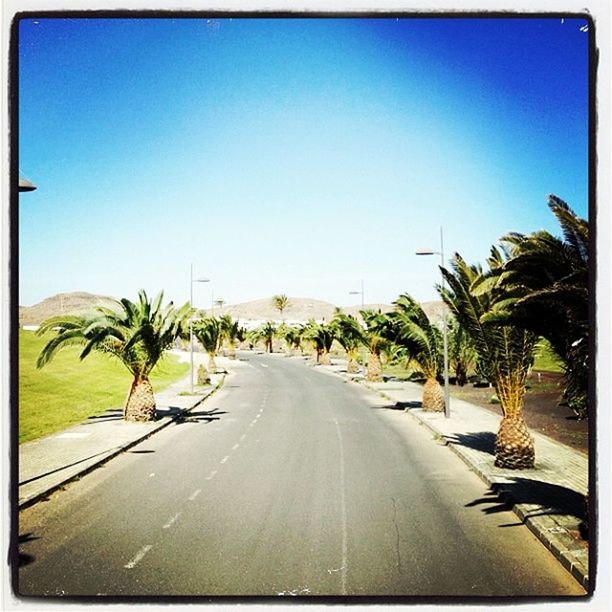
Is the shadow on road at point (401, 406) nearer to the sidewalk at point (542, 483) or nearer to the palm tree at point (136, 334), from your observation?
the sidewalk at point (542, 483)

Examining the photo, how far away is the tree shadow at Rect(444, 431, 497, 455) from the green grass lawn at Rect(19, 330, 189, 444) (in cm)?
1124

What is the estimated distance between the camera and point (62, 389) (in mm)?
24688

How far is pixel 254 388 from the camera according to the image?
34156mm

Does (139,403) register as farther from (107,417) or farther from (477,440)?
(477,440)

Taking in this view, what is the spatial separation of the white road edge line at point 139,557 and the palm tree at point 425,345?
51.2ft

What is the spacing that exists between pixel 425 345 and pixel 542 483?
11899 millimetres

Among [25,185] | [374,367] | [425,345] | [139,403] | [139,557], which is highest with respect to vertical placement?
[25,185]

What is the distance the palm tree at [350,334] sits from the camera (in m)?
35.9

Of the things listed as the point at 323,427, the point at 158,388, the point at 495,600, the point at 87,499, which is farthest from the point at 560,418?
the point at 158,388

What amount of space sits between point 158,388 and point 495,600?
30689mm

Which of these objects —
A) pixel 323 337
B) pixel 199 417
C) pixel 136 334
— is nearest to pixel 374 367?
pixel 199 417

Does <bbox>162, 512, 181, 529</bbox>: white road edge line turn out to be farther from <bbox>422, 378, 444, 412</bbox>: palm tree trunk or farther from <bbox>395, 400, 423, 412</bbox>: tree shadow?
<bbox>395, 400, 423, 412</bbox>: tree shadow

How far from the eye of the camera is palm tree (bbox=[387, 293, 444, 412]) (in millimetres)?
21875

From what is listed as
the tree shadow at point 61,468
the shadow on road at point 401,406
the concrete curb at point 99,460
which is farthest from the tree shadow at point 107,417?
the shadow on road at point 401,406
